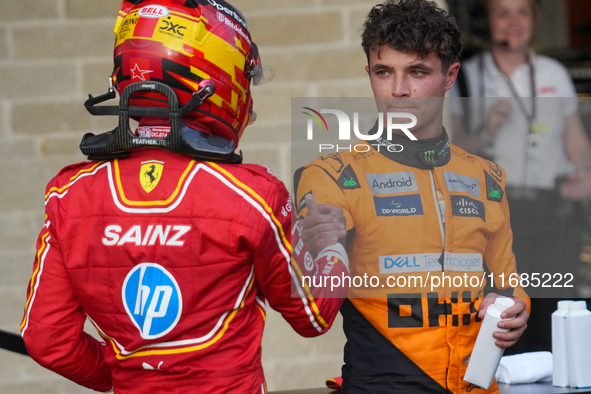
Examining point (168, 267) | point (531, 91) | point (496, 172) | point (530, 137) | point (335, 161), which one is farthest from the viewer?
point (531, 91)

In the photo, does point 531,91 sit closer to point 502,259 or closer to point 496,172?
point 496,172

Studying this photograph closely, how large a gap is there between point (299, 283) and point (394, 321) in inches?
11.8

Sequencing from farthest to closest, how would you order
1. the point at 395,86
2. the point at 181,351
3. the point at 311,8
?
the point at 311,8
the point at 395,86
the point at 181,351

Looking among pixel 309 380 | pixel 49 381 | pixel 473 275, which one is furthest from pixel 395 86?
pixel 49 381

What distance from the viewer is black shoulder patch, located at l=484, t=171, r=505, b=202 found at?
6.00 feet

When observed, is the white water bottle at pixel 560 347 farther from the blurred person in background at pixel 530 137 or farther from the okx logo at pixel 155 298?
the okx logo at pixel 155 298

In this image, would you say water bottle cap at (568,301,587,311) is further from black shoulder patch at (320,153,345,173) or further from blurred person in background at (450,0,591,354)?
black shoulder patch at (320,153,345,173)

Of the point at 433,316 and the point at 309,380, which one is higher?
the point at 433,316

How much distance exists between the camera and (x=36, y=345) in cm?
152

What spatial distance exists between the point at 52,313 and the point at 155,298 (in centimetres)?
25

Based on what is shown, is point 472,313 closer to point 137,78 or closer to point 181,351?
point 181,351

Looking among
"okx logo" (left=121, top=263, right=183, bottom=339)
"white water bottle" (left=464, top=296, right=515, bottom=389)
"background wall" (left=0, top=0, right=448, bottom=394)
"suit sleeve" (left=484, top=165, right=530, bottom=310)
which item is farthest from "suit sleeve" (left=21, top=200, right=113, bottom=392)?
"background wall" (left=0, top=0, right=448, bottom=394)

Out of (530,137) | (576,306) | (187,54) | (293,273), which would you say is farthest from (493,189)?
(530,137)

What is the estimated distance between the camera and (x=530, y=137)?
278cm
